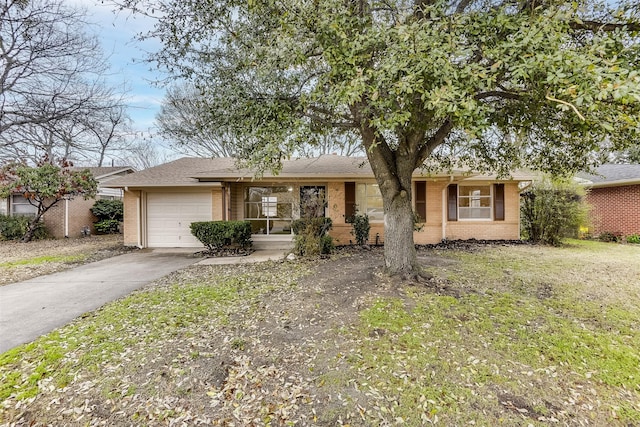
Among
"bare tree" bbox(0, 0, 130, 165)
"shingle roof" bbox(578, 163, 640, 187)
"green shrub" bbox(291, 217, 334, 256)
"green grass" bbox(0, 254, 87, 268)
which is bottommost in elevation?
"green grass" bbox(0, 254, 87, 268)

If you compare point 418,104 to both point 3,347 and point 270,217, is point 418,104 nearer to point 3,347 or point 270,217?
point 3,347

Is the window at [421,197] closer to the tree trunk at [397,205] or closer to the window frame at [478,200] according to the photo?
the window frame at [478,200]

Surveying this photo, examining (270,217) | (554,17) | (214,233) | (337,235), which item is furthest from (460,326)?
(270,217)

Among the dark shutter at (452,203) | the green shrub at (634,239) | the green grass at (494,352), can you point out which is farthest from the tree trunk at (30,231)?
the green shrub at (634,239)

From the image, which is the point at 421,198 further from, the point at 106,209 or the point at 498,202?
the point at 106,209

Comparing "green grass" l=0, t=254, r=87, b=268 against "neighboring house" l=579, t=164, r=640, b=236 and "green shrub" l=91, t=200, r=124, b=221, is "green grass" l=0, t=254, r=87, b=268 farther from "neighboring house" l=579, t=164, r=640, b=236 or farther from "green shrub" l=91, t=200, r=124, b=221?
"neighboring house" l=579, t=164, r=640, b=236

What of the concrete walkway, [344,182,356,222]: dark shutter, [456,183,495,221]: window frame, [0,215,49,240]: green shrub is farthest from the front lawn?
[0,215,49,240]: green shrub

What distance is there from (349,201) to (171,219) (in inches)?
264

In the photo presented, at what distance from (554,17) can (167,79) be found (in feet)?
19.9

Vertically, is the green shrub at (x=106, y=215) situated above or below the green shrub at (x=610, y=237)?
above

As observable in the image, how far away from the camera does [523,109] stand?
486cm

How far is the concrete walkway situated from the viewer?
14.0 feet

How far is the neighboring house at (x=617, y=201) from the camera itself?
12555 millimetres

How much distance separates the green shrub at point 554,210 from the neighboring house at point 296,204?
22.4 inches
